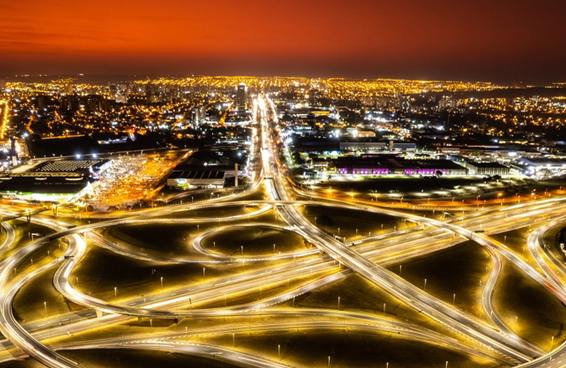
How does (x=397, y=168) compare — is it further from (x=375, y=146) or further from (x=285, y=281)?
(x=285, y=281)

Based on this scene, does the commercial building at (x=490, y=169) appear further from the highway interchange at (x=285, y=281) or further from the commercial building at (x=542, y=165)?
the highway interchange at (x=285, y=281)

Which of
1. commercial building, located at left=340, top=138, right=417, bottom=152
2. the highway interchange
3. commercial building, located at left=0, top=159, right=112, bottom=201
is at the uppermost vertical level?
commercial building, located at left=340, top=138, right=417, bottom=152

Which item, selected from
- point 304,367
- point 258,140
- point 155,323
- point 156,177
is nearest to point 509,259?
point 304,367

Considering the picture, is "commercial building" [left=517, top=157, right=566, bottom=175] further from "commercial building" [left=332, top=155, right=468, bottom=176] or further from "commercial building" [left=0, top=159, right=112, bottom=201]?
"commercial building" [left=0, top=159, right=112, bottom=201]

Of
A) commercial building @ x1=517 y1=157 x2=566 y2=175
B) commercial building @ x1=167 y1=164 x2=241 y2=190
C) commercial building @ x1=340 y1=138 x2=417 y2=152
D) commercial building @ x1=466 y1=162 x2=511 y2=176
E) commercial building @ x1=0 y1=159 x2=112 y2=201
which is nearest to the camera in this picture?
commercial building @ x1=0 y1=159 x2=112 y2=201

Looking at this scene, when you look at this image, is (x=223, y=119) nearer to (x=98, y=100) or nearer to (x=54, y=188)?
(x=98, y=100)

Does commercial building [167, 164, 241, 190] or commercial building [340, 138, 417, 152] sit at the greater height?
commercial building [340, 138, 417, 152]

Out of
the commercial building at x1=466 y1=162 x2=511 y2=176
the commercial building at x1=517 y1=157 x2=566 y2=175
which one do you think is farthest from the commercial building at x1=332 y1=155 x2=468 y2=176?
the commercial building at x1=517 y1=157 x2=566 y2=175

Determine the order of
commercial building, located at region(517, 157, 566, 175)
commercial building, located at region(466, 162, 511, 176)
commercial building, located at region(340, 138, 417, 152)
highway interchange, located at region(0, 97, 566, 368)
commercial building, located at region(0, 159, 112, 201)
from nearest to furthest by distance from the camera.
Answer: highway interchange, located at region(0, 97, 566, 368), commercial building, located at region(0, 159, 112, 201), commercial building, located at region(466, 162, 511, 176), commercial building, located at region(517, 157, 566, 175), commercial building, located at region(340, 138, 417, 152)

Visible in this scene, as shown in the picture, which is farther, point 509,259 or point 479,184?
point 479,184
